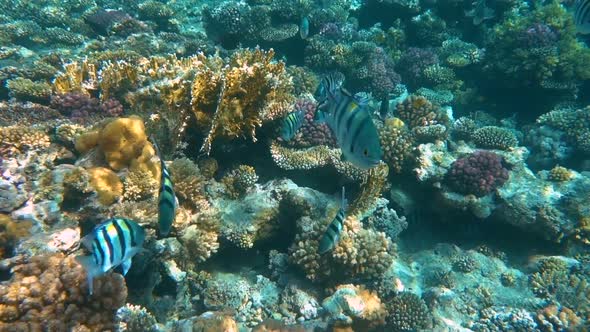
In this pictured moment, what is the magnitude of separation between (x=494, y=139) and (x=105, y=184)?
775cm

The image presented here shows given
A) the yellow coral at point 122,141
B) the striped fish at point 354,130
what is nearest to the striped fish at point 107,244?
the striped fish at point 354,130

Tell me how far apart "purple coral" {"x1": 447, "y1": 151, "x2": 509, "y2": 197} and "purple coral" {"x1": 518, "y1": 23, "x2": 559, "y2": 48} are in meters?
5.37

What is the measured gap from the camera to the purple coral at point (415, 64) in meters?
11.9

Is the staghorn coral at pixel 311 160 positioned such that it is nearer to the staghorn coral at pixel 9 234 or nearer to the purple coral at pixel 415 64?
the staghorn coral at pixel 9 234

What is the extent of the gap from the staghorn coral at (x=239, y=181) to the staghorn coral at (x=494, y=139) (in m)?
5.46

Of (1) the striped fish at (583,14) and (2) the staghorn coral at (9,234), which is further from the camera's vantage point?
(1) the striped fish at (583,14)

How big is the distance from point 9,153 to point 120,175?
1.72m

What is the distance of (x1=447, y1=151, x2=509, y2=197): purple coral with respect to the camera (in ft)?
22.0

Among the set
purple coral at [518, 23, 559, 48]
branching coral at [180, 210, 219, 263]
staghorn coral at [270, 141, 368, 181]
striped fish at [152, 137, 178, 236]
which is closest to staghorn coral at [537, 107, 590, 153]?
purple coral at [518, 23, 559, 48]

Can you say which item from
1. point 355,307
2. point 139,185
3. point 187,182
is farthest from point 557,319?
point 139,185

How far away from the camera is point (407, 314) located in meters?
5.11

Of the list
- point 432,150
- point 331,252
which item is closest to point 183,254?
point 331,252

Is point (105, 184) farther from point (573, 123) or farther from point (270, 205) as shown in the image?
point (573, 123)

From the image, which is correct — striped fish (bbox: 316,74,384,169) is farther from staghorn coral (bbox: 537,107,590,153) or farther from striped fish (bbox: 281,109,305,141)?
staghorn coral (bbox: 537,107,590,153)
